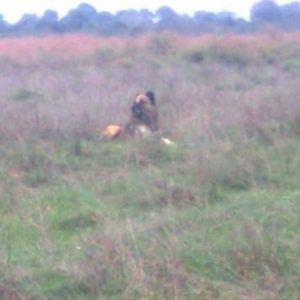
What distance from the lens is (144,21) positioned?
4716 cm

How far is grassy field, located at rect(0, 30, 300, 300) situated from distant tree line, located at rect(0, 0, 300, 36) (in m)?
26.9

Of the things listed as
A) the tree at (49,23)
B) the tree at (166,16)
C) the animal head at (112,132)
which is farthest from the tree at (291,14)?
the animal head at (112,132)

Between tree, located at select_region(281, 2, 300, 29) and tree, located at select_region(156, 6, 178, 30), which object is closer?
tree, located at select_region(281, 2, 300, 29)

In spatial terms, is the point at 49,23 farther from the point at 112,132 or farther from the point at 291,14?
the point at 112,132

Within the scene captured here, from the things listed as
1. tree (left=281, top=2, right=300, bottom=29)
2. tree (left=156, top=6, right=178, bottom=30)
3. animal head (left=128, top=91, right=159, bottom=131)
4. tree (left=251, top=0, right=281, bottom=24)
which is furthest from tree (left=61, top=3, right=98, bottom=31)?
animal head (left=128, top=91, right=159, bottom=131)

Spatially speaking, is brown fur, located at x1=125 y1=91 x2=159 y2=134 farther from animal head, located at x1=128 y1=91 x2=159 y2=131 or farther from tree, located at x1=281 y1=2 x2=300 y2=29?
tree, located at x1=281 y1=2 x2=300 y2=29

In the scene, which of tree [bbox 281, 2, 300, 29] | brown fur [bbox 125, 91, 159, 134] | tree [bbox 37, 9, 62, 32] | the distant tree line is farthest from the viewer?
tree [bbox 281, 2, 300, 29]

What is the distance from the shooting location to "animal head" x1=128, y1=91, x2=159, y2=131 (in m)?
10.5

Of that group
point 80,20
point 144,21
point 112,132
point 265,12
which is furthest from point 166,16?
point 112,132

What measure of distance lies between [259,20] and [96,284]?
4240 cm

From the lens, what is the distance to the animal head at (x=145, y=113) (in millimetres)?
10532

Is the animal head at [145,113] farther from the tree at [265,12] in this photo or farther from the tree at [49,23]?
the tree at [265,12]

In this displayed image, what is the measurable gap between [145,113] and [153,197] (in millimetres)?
3329

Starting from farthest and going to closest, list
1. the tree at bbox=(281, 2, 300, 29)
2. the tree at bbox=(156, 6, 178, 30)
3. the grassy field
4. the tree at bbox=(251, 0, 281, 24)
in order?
the tree at bbox=(251, 0, 281, 24)
the tree at bbox=(156, 6, 178, 30)
the tree at bbox=(281, 2, 300, 29)
the grassy field
